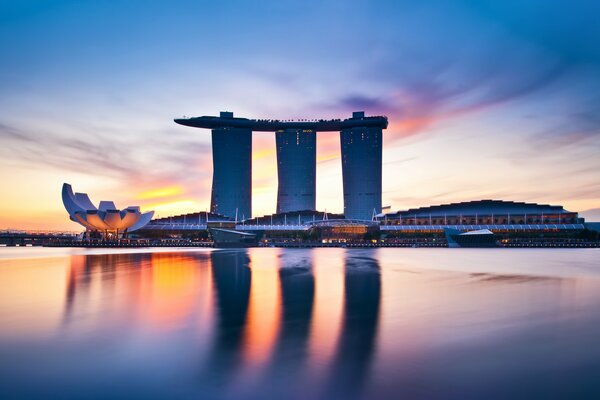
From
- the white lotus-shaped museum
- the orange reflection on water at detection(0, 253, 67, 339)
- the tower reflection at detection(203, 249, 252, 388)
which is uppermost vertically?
the white lotus-shaped museum

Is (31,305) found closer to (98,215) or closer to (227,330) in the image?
(227,330)

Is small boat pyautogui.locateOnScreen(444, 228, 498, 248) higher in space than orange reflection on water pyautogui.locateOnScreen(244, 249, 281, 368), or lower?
higher

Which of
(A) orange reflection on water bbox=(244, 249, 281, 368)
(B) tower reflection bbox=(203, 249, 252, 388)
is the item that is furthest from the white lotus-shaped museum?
(A) orange reflection on water bbox=(244, 249, 281, 368)

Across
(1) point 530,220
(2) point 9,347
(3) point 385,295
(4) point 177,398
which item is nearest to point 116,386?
(4) point 177,398

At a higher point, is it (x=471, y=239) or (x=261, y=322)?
(x=471, y=239)

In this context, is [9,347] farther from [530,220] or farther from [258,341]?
[530,220]

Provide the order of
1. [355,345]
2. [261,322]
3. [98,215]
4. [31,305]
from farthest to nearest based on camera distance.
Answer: [98,215] → [31,305] → [261,322] → [355,345]

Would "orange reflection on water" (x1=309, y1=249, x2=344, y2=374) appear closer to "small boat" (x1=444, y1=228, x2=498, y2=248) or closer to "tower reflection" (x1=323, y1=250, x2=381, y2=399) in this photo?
"tower reflection" (x1=323, y1=250, x2=381, y2=399)

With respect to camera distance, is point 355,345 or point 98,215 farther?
point 98,215

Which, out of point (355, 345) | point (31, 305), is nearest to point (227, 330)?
point (355, 345)

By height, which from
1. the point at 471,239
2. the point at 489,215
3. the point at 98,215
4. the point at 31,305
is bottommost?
the point at 31,305
